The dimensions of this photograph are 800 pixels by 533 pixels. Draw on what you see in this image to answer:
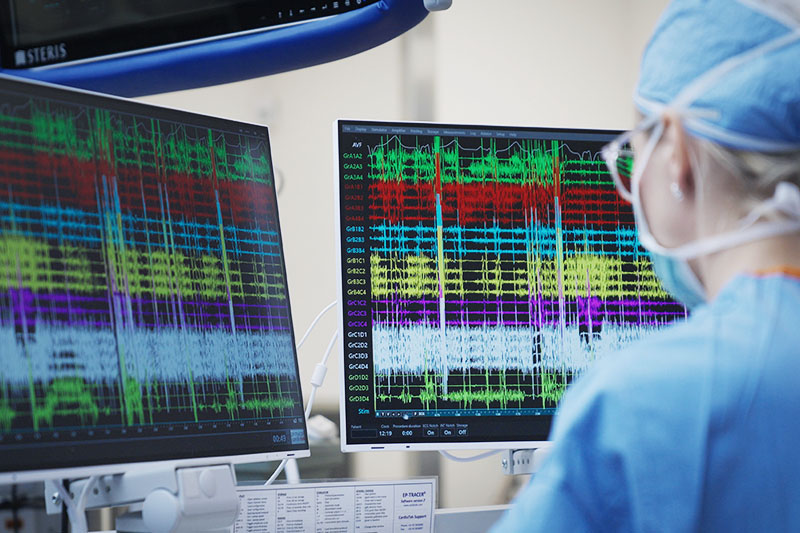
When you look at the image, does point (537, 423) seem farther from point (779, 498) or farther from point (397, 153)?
point (779, 498)

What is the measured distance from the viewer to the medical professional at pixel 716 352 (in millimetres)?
634

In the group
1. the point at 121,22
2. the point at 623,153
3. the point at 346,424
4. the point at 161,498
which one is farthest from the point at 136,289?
the point at 623,153

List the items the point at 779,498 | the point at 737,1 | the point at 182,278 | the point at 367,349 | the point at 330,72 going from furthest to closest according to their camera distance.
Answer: the point at 330,72, the point at 367,349, the point at 182,278, the point at 737,1, the point at 779,498

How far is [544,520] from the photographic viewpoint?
657 millimetres

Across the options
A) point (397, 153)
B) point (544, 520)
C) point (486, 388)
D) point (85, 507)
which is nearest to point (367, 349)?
point (486, 388)

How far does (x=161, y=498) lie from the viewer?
3.02ft

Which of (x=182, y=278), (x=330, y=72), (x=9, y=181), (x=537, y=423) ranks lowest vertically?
(x=537, y=423)

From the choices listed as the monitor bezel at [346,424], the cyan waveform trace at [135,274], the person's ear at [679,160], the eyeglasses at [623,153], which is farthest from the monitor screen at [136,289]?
the person's ear at [679,160]

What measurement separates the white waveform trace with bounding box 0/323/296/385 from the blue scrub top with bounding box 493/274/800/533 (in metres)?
0.49

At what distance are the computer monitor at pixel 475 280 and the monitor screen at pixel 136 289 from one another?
14 centimetres

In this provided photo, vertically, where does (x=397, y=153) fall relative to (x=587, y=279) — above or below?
above

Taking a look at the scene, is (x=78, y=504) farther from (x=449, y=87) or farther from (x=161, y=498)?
(x=449, y=87)

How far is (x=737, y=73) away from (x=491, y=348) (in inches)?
25.5

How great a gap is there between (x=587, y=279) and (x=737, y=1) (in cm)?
64
